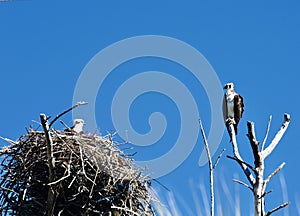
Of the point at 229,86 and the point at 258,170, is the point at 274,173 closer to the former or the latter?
the point at 258,170

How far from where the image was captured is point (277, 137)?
324 centimetres

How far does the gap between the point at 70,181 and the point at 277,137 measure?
5.75 feet

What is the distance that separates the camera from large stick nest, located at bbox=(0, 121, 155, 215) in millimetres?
4406

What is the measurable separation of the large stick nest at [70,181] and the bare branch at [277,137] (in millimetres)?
1482

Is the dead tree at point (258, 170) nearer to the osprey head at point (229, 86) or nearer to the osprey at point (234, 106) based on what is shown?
the osprey at point (234, 106)

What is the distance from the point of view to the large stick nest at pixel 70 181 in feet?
14.5

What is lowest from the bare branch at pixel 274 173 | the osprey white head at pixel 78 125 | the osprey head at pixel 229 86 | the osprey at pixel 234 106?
the bare branch at pixel 274 173

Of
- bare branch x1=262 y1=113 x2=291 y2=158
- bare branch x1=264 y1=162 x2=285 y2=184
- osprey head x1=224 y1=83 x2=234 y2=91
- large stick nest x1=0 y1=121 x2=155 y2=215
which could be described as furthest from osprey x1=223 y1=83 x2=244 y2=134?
bare branch x1=264 y1=162 x2=285 y2=184

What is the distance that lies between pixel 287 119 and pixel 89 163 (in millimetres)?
1645

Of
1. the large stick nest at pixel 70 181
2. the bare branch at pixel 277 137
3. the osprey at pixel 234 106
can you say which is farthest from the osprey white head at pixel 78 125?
the bare branch at pixel 277 137

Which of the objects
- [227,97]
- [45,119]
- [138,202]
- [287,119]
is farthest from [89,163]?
[227,97]

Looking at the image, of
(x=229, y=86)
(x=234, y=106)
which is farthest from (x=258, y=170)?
(x=229, y=86)

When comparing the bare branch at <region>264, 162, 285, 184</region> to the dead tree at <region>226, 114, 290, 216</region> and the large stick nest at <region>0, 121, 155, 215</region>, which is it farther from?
the large stick nest at <region>0, 121, 155, 215</region>

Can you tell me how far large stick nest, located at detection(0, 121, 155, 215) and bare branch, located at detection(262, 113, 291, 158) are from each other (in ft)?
4.86
